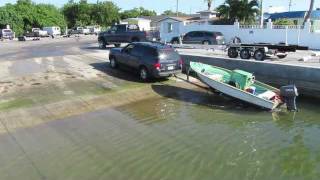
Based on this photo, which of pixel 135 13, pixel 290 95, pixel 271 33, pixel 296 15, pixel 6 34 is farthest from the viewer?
pixel 135 13

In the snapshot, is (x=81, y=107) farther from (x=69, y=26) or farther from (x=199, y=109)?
(x=69, y=26)

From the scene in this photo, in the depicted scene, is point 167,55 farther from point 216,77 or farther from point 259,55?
point 259,55

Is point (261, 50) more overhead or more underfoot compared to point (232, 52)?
more overhead

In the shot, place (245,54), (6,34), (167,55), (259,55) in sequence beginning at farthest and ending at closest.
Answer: (6,34), (245,54), (259,55), (167,55)

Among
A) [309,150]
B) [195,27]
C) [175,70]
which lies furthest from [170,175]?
[195,27]

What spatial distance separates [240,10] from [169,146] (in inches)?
1516

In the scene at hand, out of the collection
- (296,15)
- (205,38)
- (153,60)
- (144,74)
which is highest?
(296,15)

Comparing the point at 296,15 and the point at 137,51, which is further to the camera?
the point at 296,15

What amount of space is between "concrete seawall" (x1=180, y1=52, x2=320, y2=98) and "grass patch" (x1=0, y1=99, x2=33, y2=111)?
10.6m

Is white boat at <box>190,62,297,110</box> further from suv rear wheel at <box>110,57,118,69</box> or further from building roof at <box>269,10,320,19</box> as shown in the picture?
building roof at <box>269,10,320,19</box>

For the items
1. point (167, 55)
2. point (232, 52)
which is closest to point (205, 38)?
point (232, 52)

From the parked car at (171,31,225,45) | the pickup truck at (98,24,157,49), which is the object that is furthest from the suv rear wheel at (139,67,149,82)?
the parked car at (171,31,225,45)

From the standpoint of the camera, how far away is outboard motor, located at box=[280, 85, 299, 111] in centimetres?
1571

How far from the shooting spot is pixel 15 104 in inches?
612
